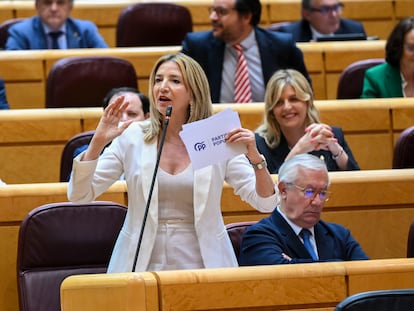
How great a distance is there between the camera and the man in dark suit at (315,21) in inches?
142

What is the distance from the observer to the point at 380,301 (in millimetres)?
1480

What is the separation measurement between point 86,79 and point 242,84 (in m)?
0.44

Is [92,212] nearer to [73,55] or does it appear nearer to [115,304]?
[115,304]

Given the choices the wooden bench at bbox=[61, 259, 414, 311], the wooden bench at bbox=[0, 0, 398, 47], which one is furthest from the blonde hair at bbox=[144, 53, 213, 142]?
the wooden bench at bbox=[0, 0, 398, 47]

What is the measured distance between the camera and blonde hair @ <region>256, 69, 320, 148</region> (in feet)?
8.43

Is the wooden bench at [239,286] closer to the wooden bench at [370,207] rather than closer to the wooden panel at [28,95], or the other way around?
the wooden bench at [370,207]

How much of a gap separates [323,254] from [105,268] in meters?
0.42

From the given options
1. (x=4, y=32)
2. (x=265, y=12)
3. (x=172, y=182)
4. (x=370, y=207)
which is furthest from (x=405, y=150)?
(x=4, y=32)

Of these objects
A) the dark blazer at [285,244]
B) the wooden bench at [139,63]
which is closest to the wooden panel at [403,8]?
the wooden bench at [139,63]

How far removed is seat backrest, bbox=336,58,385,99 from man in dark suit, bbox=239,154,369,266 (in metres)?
1.15

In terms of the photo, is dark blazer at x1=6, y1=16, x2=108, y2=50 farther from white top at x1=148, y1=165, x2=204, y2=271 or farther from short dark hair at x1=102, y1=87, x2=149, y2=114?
white top at x1=148, y1=165, x2=204, y2=271

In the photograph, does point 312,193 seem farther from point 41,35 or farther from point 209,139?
point 41,35

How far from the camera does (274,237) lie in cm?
199

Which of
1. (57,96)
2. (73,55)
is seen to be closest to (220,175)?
(57,96)
